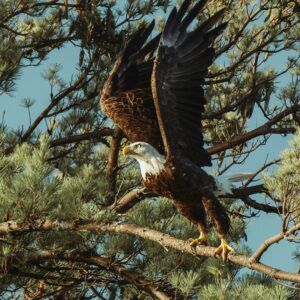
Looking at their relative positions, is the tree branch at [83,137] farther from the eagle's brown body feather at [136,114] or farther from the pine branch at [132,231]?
the pine branch at [132,231]

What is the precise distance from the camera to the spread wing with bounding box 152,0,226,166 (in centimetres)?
440

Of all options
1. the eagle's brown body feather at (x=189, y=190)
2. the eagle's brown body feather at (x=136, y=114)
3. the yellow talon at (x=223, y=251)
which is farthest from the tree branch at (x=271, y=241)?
the eagle's brown body feather at (x=136, y=114)

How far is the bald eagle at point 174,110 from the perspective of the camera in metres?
4.08

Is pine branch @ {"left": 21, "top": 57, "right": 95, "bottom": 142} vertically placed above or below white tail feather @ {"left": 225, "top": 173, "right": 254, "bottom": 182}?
above

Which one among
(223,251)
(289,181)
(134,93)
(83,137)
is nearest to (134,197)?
(134,93)

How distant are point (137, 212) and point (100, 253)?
319 mm

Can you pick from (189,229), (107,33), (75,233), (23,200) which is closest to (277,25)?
(107,33)

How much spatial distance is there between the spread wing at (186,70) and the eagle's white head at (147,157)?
8.7 inches

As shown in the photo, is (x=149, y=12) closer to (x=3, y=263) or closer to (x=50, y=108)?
(x=50, y=108)

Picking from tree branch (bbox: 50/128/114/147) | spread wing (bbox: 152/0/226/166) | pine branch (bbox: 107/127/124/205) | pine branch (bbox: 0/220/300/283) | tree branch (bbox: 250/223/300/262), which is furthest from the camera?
tree branch (bbox: 50/128/114/147)

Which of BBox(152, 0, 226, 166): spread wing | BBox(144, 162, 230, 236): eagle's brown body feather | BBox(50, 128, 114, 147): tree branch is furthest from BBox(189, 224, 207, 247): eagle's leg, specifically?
BBox(50, 128, 114, 147): tree branch

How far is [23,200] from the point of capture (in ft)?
12.2

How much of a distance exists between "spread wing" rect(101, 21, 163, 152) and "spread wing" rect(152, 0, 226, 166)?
0.80 ft

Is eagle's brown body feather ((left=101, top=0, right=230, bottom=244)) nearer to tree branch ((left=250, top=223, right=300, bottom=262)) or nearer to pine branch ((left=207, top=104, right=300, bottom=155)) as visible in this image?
pine branch ((left=207, top=104, right=300, bottom=155))
